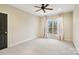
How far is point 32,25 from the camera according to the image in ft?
29.5

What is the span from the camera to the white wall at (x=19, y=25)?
5.58 meters

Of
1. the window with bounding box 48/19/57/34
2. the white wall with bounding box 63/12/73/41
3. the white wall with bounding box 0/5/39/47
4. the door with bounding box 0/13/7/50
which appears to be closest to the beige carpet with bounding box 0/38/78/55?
the door with bounding box 0/13/7/50

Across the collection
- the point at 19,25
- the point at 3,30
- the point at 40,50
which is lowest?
the point at 40,50

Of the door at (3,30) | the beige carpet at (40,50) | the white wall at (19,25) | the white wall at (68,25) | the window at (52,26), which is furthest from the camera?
the window at (52,26)

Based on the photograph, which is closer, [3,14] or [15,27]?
[3,14]

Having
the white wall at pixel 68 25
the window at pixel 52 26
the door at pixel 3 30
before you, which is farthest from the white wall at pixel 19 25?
the white wall at pixel 68 25

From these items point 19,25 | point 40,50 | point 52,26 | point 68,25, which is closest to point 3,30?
point 19,25

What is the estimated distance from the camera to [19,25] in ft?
22.2

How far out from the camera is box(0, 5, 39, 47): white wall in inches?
220

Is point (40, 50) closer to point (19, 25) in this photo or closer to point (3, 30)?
point (3, 30)

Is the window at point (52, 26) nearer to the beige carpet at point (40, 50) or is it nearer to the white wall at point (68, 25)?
the white wall at point (68, 25)
